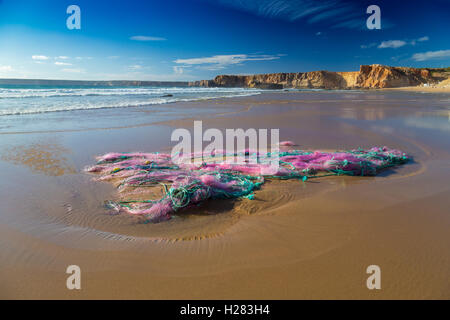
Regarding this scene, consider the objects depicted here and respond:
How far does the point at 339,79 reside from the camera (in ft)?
368

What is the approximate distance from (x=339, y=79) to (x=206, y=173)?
421 ft

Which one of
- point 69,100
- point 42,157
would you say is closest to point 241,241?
point 42,157

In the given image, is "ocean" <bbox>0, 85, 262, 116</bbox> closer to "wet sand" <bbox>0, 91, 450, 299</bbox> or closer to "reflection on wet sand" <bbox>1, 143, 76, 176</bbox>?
"reflection on wet sand" <bbox>1, 143, 76, 176</bbox>

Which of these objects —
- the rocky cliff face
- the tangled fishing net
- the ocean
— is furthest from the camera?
the rocky cliff face

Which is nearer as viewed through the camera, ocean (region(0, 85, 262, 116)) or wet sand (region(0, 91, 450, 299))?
wet sand (region(0, 91, 450, 299))

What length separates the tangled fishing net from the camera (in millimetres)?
2896

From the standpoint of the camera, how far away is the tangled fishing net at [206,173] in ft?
9.50

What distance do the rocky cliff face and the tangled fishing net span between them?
93890mm

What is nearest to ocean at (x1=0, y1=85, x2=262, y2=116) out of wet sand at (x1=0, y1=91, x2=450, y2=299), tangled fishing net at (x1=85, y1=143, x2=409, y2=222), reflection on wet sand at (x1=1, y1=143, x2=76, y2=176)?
reflection on wet sand at (x1=1, y1=143, x2=76, y2=176)

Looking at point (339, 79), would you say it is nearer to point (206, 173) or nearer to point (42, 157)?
point (206, 173)

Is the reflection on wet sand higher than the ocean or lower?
lower

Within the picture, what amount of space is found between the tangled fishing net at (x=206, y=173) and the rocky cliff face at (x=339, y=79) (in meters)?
93.9

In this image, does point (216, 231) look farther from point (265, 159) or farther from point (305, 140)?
point (305, 140)
